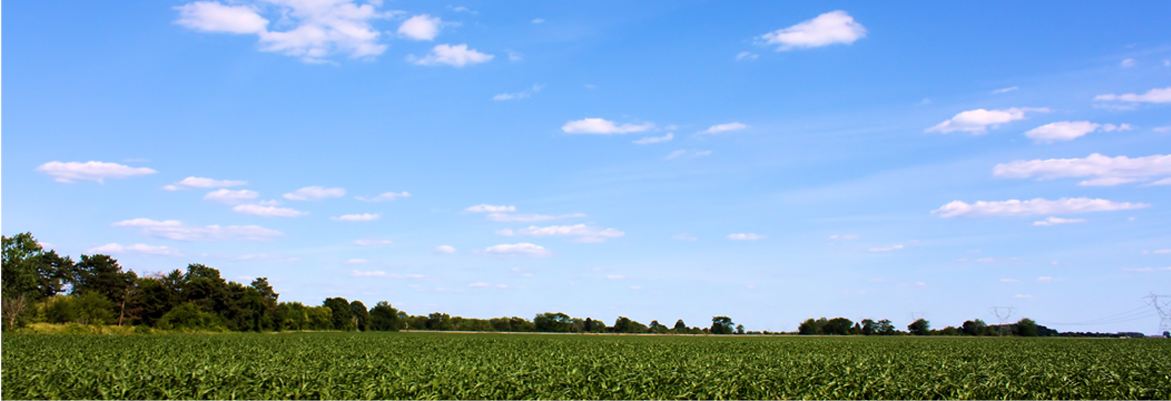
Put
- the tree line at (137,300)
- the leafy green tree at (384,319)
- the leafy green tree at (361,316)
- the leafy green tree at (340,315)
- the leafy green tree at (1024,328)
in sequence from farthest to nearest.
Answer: the leafy green tree at (384,319) < the leafy green tree at (361,316) < the leafy green tree at (1024,328) < the leafy green tree at (340,315) < the tree line at (137,300)

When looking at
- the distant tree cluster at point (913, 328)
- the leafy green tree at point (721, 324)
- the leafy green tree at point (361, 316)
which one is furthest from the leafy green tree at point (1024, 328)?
the leafy green tree at point (361, 316)

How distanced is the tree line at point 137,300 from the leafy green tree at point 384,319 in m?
13.8

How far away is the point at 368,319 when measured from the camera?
144m

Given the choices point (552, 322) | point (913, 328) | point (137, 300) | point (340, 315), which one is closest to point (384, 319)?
point (340, 315)

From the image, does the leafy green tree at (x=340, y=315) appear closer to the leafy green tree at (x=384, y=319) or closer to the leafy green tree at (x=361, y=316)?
the leafy green tree at (x=361, y=316)

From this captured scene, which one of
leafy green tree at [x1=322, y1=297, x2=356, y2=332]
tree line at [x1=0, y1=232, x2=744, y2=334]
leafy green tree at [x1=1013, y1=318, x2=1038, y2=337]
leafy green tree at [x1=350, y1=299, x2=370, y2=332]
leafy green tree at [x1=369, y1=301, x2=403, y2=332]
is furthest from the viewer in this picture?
leafy green tree at [x1=369, y1=301, x2=403, y2=332]

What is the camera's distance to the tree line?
71375 millimetres

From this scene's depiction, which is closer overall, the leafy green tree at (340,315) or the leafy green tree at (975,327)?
the leafy green tree at (340,315)

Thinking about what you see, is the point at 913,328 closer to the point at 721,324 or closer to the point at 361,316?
the point at 721,324

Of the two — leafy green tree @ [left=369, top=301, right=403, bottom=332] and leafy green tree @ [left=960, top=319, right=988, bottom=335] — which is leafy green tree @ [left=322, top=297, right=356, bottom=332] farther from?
leafy green tree @ [left=960, top=319, right=988, bottom=335]

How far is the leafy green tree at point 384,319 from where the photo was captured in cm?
14625

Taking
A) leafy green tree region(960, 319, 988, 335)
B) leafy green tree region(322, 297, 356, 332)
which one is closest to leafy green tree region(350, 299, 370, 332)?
leafy green tree region(322, 297, 356, 332)

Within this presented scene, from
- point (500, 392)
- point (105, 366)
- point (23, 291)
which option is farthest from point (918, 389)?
point (23, 291)

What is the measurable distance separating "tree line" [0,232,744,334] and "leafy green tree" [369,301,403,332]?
13.8 meters
